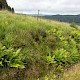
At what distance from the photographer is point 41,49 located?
44.5 feet

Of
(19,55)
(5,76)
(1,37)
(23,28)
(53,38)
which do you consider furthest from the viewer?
(53,38)

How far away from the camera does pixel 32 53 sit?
12219 millimetres

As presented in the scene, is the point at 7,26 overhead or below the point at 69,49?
overhead

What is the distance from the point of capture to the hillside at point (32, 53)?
10.6 m

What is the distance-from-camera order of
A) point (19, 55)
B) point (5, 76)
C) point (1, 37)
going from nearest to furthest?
point (5, 76)
point (19, 55)
point (1, 37)

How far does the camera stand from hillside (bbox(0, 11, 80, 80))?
10617 mm

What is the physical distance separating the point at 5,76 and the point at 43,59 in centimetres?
309

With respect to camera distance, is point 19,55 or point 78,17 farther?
point 78,17

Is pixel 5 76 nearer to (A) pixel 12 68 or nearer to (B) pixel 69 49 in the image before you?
(A) pixel 12 68

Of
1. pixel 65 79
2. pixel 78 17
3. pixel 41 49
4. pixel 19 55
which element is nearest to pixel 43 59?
pixel 41 49

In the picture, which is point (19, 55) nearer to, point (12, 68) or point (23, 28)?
point (12, 68)

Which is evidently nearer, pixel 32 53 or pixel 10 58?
pixel 10 58

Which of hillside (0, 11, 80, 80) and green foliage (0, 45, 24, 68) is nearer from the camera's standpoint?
green foliage (0, 45, 24, 68)

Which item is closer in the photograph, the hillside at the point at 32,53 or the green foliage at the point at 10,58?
the green foliage at the point at 10,58
